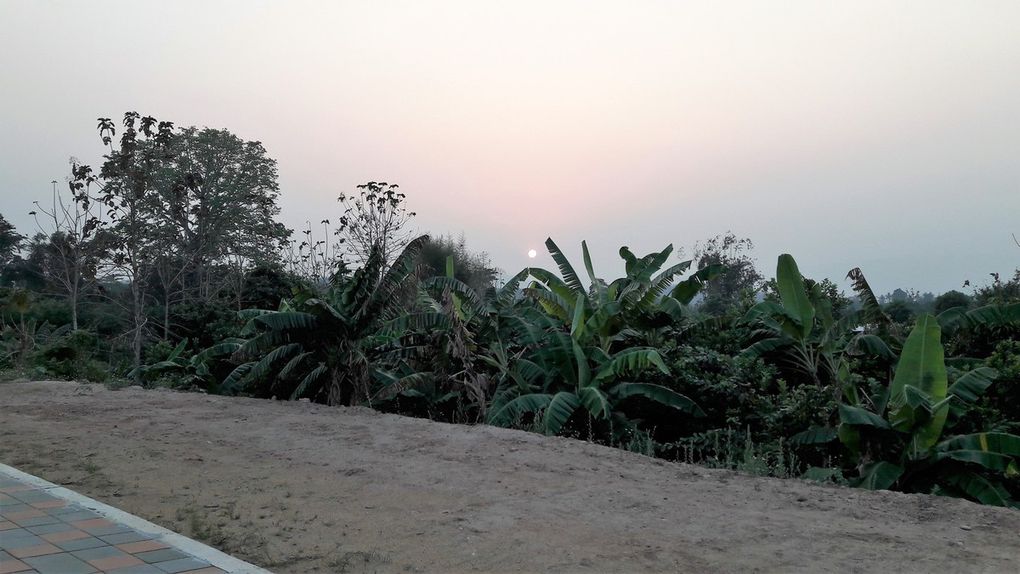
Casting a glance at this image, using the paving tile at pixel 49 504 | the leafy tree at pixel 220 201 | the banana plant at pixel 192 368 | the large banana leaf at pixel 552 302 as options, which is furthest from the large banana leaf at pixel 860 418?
the leafy tree at pixel 220 201

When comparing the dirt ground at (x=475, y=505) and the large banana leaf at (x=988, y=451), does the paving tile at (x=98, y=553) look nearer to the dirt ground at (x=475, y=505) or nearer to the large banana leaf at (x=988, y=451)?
the dirt ground at (x=475, y=505)

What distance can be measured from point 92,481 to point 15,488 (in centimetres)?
58

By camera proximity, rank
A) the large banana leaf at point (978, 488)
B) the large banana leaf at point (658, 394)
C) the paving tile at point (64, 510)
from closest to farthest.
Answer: the paving tile at point (64, 510) → the large banana leaf at point (978, 488) → the large banana leaf at point (658, 394)

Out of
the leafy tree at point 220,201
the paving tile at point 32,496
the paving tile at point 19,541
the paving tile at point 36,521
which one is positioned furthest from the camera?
the leafy tree at point 220,201

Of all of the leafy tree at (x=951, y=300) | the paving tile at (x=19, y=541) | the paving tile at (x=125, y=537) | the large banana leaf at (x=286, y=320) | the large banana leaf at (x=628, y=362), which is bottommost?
the paving tile at (x=19, y=541)

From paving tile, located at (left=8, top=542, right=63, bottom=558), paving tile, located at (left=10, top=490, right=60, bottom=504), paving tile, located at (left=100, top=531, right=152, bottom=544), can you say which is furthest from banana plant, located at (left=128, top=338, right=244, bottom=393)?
paving tile, located at (left=8, top=542, right=63, bottom=558)

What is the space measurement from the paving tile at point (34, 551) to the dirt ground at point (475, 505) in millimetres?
830

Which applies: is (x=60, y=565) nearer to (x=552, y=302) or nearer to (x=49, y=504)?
(x=49, y=504)

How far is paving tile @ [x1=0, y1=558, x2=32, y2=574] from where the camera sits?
427 centimetres

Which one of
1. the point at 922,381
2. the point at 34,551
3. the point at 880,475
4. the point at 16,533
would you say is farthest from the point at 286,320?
the point at 922,381

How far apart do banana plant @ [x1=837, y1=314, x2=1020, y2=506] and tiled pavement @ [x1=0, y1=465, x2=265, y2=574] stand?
28.1 ft

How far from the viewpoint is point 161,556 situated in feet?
15.0

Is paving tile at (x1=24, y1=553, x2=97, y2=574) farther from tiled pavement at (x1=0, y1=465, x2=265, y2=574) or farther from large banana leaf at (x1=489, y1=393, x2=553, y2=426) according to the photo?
large banana leaf at (x1=489, y1=393, x2=553, y2=426)

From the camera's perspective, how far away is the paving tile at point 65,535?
4.84 metres
